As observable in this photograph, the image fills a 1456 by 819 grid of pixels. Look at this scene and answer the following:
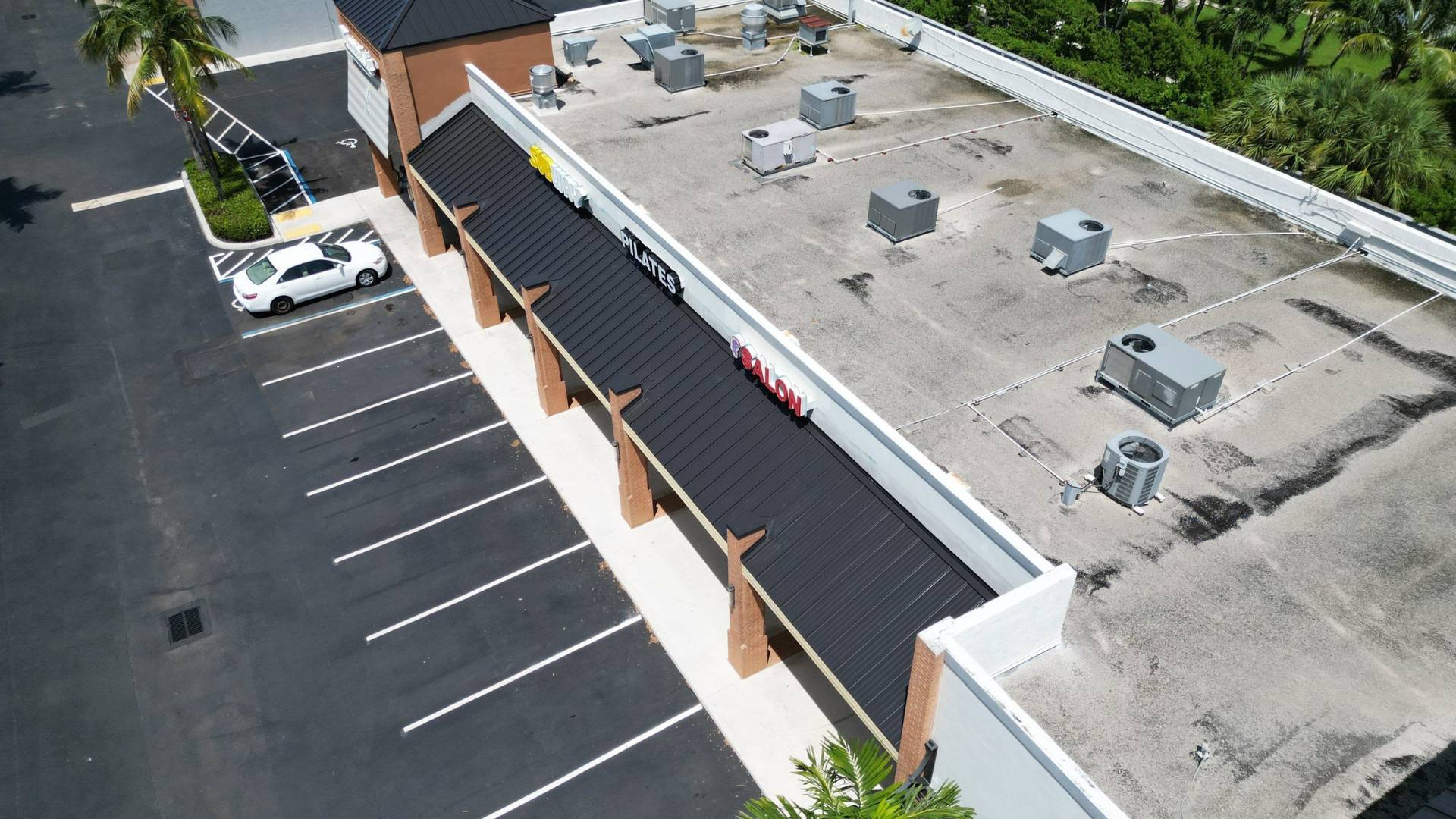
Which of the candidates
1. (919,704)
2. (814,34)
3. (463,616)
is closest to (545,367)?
(463,616)

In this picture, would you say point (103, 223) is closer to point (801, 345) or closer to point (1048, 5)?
point (801, 345)

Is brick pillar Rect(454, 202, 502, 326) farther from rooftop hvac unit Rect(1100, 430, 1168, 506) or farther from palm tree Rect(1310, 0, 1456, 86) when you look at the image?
palm tree Rect(1310, 0, 1456, 86)

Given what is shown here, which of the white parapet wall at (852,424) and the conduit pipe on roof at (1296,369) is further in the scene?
the conduit pipe on roof at (1296,369)

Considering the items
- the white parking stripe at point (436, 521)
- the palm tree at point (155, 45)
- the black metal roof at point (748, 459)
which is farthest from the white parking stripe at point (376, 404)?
the palm tree at point (155, 45)

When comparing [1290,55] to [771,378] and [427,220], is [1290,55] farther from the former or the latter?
[771,378]

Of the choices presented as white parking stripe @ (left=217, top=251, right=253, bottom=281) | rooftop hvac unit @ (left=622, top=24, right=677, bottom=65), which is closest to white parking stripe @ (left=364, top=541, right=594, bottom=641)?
white parking stripe @ (left=217, top=251, right=253, bottom=281)

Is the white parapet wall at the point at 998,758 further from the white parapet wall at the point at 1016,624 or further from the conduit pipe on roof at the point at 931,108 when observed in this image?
the conduit pipe on roof at the point at 931,108
